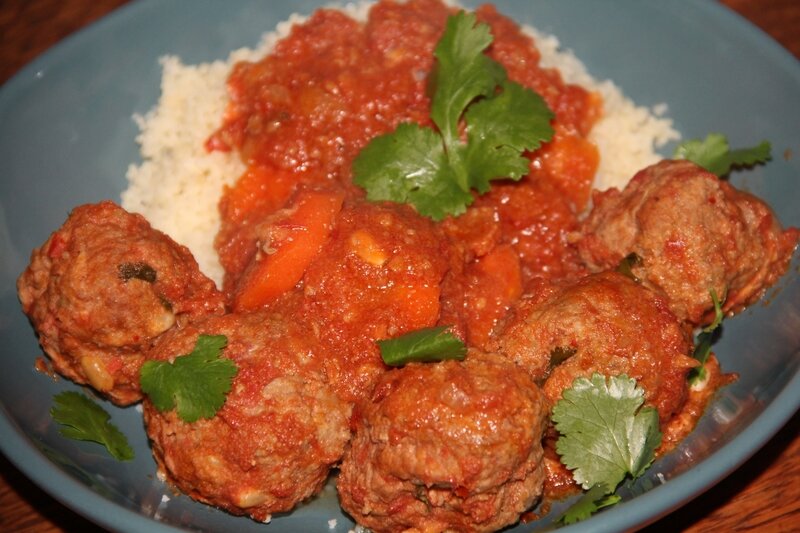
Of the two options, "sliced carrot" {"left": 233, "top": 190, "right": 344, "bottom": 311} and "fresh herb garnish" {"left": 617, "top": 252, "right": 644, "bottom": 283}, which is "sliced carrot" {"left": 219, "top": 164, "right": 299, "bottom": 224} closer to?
"sliced carrot" {"left": 233, "top": 190, "right": 344, "bottom": 311}

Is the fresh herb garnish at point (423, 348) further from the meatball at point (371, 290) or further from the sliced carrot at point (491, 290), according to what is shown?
the sliced carrot at point (491, 290)

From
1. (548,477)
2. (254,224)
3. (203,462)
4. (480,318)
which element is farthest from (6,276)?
(548,477)

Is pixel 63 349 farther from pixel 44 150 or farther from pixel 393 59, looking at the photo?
pixel 393 59

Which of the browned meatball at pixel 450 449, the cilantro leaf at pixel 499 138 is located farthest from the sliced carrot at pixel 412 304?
the cilantro leaf at pixel 499 138

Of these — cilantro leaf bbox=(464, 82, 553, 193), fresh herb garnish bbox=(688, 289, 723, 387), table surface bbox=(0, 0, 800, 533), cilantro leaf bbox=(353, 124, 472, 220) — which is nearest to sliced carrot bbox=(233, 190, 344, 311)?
cilantro leaf bbox=(353, 124, 472, 220)

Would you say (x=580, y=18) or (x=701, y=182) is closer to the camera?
(x=701, y=182)
